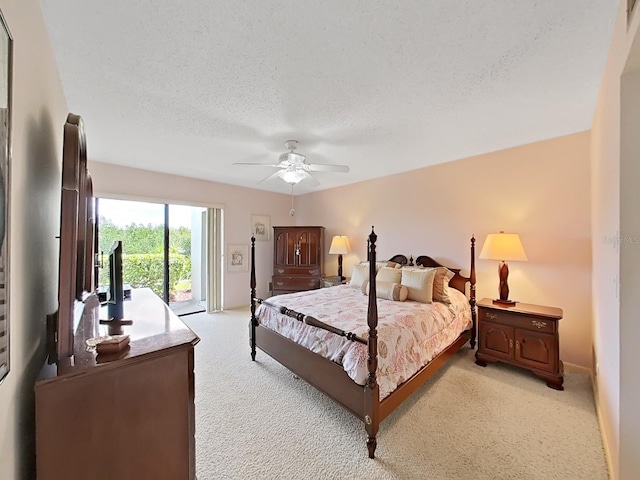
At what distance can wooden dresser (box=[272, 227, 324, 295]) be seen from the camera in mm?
5242

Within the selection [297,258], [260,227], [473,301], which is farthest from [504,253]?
[260,227]

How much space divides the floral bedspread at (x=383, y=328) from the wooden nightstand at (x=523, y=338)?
281 millimetres

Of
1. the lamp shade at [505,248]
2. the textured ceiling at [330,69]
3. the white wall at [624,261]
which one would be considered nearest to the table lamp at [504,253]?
the lamp shade at [505,248]

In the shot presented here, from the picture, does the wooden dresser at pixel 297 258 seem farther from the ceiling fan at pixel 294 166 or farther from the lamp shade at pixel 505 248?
the lamp shade at pixel 505 248

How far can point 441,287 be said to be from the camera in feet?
10.3

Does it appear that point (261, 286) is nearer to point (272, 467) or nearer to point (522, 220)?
point (272, 467)

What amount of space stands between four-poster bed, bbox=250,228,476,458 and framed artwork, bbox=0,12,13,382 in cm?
163

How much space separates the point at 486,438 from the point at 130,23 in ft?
11.2

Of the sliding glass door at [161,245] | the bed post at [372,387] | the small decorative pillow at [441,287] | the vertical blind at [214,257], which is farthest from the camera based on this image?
the vertical blind at [214,257]

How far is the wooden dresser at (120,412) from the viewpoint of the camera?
91cm

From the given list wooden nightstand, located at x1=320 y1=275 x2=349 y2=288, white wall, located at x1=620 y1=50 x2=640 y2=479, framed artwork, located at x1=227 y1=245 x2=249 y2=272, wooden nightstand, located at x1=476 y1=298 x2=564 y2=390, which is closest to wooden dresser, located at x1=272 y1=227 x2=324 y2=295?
wooden nightstand, located at x1=320 y1=275 x2=349 y2=288

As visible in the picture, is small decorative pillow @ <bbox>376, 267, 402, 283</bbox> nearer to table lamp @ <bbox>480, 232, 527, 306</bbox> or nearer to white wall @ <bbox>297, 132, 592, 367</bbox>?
white wall @ <bbox>297, 132, 592, 367</bbox>

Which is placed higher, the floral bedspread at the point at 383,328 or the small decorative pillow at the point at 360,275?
the small decorative pillow at the point at 360,275

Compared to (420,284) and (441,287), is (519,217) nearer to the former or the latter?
(441,287)
